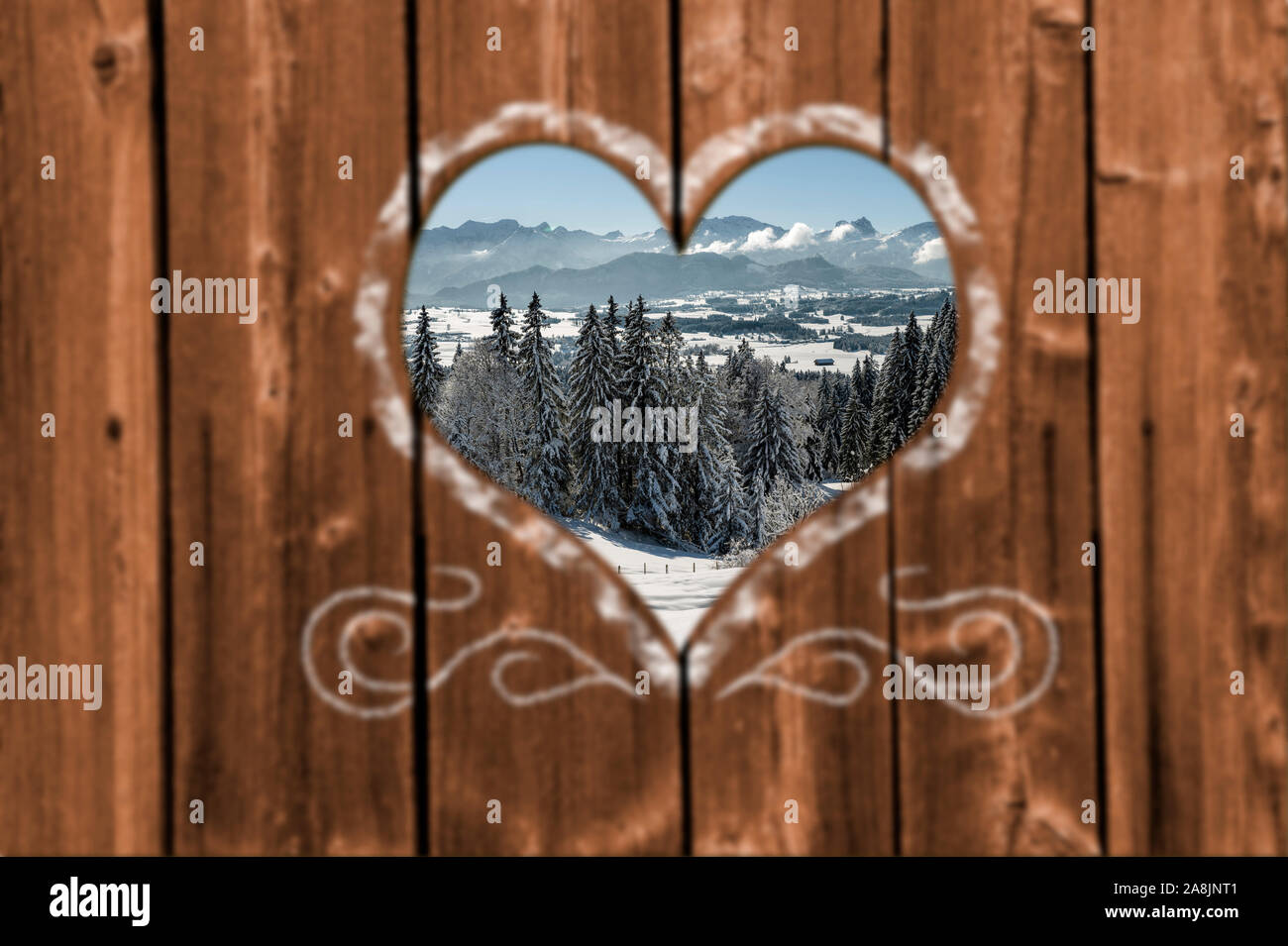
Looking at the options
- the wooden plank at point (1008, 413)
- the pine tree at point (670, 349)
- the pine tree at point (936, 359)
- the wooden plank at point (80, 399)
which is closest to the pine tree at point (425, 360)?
the pine tree at point (670, 349)

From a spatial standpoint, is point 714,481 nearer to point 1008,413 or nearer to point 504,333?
point 504,333

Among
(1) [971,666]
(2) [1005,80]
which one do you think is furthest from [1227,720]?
(2) [1005,80]

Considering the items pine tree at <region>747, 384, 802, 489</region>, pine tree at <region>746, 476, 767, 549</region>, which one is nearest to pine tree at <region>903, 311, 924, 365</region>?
pine tree at <region>747, 384, 802, 489</region>

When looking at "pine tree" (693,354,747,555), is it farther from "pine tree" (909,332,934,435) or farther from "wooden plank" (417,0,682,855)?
"wooden plank" (417,0,682,855)

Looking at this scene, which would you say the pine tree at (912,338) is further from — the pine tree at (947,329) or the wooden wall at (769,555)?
the wooden wall at (769,555)

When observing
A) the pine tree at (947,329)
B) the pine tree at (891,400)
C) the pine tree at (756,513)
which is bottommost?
the pine tree at (756,513)

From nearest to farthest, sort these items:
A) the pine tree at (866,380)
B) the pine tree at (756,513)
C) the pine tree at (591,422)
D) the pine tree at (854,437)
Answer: the pine tree at (591,422) < the pine tree at (756,513) < the pine tree at (854,437) < the pine tree at (866,380)

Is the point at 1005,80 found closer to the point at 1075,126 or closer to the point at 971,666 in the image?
the point at 1075,126

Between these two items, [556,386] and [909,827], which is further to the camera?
[556,386]
